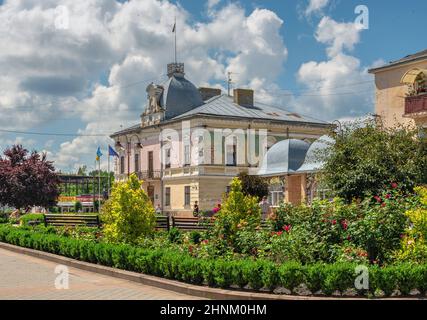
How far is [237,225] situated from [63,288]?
468 cm

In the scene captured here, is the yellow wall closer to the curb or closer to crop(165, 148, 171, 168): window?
the curb

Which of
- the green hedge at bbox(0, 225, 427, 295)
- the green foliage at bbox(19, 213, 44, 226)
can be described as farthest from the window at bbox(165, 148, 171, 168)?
the green hedge at bbox(0, 225, 427, 295)

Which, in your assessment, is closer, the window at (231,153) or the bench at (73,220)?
the bench at (73,220)

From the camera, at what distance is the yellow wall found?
2948 centimetres

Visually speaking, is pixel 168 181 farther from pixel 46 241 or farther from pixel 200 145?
pixel 46 241

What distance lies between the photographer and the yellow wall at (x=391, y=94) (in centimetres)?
2948

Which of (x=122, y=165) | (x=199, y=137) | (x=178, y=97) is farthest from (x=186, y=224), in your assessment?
(x=122, y=165)

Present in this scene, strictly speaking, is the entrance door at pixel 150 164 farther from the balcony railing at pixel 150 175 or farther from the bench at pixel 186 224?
the bench at pixel 186 224

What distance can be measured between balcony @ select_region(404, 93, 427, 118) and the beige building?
2115 cm

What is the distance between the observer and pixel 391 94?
30109 mm

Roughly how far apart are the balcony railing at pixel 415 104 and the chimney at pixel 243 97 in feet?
84.7

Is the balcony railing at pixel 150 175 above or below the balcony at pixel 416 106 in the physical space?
below

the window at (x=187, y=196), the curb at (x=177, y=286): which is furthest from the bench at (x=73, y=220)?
the window at (x=187, y=196)

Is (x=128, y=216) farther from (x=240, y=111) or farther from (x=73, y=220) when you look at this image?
(x=240, y=111)
